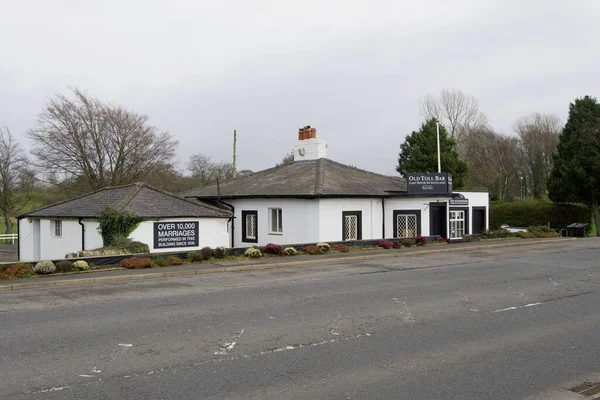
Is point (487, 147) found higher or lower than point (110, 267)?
higher

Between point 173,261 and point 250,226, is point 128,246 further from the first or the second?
point 250,226

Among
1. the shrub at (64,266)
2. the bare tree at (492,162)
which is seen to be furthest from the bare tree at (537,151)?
the shrub at (64,266)

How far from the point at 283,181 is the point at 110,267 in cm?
1382

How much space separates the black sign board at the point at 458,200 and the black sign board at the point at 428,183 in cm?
216

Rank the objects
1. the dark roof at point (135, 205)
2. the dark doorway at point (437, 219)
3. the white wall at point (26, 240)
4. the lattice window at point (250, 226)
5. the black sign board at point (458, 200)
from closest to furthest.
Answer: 1. the dark roof at point (135, 205)
2. the white wall at point (26, 240)
3. the lattice window at point (250, 226)
4. the dark doorway at point (437, 219)
5. the black sign board at point (458, 200)

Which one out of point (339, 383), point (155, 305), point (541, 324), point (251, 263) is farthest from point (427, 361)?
point (251, 263)

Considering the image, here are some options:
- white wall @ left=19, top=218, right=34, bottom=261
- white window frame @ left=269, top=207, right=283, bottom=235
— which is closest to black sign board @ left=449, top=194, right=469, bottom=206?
white window frame @ left=269, top=207, right=283, bottom=235

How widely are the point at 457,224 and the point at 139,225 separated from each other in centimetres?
1821

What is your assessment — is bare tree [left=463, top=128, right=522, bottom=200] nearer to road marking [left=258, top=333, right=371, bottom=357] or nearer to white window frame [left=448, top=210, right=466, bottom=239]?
white window frame [left=448, top=210, right=466, bottom=239]

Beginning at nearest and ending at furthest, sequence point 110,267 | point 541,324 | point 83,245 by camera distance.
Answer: point 541,324 < point 110,267 < point 83,245

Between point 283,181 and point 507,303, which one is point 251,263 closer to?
point 507,303

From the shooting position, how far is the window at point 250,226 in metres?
28.7

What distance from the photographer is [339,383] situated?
6508 millimetres

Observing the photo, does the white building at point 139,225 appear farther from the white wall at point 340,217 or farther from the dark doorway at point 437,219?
the dark doorway at point 437,219
